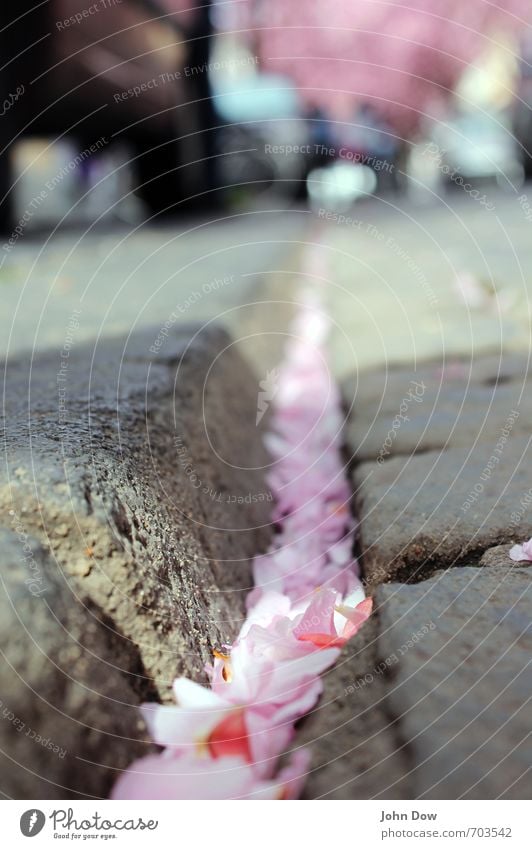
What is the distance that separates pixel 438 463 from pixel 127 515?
0.42 metres

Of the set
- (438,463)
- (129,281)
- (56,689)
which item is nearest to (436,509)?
(438,463)

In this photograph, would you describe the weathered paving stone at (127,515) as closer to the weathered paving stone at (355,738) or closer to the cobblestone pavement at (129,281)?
the weathered paving stone at (355,738)

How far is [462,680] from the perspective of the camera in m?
0.49

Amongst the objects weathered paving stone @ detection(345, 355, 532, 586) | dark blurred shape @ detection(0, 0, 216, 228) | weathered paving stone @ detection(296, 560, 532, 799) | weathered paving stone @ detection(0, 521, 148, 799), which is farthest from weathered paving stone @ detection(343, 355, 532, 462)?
dark blurred shape @ detection(0, 0, 216, 228)

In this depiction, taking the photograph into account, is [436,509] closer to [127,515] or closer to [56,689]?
[127,515]

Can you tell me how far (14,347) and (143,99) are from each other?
12.8ft

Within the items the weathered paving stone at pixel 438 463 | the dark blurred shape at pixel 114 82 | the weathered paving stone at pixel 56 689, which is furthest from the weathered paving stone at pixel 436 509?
the dark blurred shape at pixel 114 82

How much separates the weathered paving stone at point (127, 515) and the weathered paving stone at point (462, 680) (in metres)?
0.16

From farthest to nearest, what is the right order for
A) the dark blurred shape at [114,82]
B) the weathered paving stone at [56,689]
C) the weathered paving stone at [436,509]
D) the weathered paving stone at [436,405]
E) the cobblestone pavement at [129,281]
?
the dark blurred shape at [114,82], the cobblestone pavement at [129,281], the weathered paving stone at [436,405], the weathered paving stone at [436,509], the weathered paving stone at [56,689]

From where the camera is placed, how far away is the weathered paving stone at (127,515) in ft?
1.60

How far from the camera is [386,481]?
87 centimetres

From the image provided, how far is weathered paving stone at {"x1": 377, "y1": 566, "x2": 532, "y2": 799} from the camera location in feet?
1.45

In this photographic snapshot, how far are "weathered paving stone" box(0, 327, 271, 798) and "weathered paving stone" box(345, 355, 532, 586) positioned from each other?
0.15 metres

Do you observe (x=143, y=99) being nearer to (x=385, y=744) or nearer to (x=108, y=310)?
(x=108, y=310)
